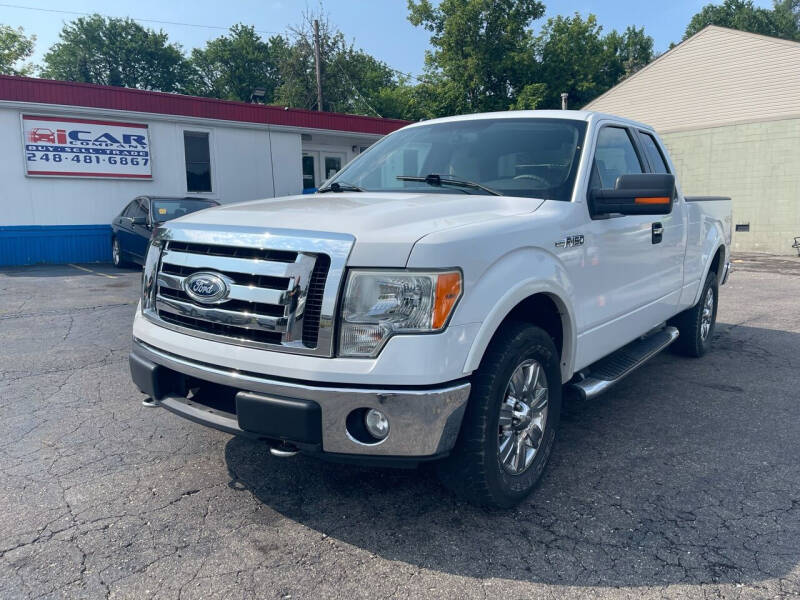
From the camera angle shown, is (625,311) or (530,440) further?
(625,311)

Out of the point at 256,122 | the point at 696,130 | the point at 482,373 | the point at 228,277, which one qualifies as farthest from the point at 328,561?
the point at 696,130

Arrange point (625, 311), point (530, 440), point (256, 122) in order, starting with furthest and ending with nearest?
point (256, 122), point (625, 311), point (530, 440)

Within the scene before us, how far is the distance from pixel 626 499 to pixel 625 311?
1.30m

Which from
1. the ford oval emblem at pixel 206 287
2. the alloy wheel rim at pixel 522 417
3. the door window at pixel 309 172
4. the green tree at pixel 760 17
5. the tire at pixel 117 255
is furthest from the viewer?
the green tree at pixel 760 17

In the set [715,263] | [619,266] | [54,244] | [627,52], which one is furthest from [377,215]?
[627,52]

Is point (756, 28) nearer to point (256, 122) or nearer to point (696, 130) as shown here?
point (696, 130)

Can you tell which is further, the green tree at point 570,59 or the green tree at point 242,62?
the green tree at point 242,62

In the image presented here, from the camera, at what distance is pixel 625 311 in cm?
384

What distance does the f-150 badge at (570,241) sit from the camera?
3016mm

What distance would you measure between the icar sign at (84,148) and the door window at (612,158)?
43.4 ft

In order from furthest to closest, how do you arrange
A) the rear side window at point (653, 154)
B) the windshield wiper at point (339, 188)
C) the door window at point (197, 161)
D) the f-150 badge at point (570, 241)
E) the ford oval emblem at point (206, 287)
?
the door window at point (197, 161) < the rear side window at point (653, 154) < the windshield wiper at point (339, 188) < the f-150 badge at point (570, 241) < the ford oval emblem at point (206, 287)

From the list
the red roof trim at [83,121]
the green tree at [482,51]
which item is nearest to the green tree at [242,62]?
the green tree at [482,51]

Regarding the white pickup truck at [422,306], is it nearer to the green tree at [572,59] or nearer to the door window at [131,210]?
the door window at [131,210]

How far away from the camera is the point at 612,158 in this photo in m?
3.95
